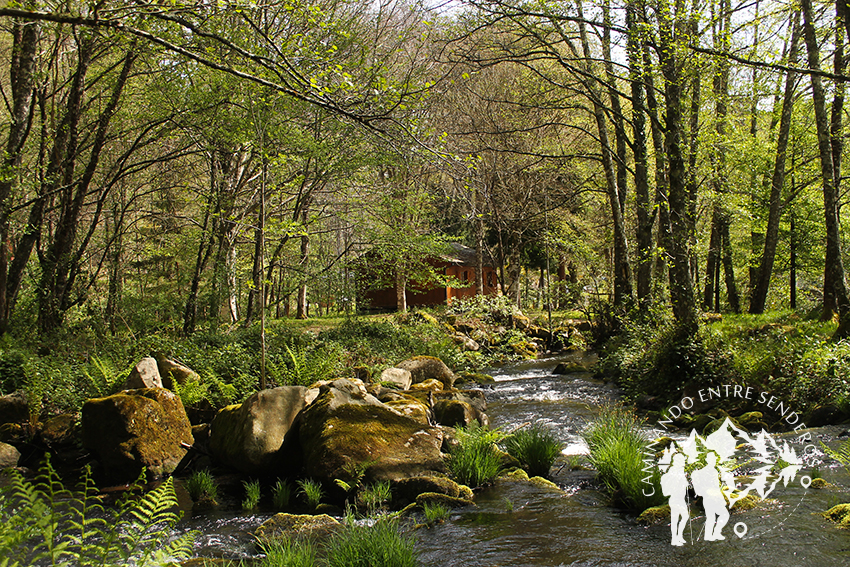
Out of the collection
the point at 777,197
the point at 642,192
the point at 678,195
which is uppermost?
the point at 642,192

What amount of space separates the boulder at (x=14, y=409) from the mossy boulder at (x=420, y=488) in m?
5.63

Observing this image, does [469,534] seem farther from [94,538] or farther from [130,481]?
[130,481]

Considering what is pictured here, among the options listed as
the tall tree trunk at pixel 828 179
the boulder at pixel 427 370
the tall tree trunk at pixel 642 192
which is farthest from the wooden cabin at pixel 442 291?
the tall tree trunk at pixel 828 179

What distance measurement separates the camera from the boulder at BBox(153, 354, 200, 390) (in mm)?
8227

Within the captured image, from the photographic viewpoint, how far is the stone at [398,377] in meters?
9.68

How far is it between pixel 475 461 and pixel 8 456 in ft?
18.7

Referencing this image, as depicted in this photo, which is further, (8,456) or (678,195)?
(678,195)

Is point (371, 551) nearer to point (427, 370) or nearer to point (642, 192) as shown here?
point (427, 370)

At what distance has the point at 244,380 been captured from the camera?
860 centimetres

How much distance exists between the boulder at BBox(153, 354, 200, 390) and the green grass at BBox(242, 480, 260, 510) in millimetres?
2946

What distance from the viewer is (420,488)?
17.5 feet

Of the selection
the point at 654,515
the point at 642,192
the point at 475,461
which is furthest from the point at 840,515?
the point at 642,192

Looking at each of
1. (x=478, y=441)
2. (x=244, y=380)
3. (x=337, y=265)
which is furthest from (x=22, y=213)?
(x=478, y=441)

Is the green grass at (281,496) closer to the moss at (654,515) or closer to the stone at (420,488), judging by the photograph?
the stone at (420,488)
